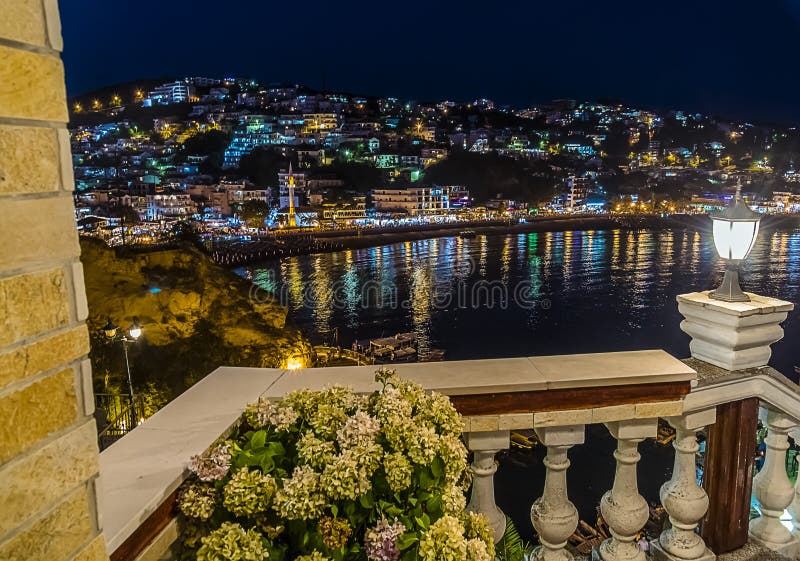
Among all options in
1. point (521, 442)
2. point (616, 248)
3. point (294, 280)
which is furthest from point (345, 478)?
point (616, 248)

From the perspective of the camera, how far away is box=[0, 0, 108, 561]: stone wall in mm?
759

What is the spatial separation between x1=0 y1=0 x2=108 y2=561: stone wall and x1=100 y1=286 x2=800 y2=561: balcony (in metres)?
0.62

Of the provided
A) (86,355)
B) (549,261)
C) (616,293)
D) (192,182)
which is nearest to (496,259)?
(549,261)

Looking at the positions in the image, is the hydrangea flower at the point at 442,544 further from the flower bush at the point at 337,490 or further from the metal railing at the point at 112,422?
the metal railing at the point at 112,422

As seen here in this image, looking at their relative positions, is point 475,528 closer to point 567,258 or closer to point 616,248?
point 567,258

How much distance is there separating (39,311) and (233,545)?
67 centimetres

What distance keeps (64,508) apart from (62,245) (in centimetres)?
38

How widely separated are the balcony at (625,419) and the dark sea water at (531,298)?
15238mm

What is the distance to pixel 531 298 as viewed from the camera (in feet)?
123

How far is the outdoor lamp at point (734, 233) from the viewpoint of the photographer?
7.62 ft

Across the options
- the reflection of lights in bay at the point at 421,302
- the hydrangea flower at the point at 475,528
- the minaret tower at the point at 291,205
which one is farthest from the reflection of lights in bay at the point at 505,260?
the hydrangea flower at the point at 475,528

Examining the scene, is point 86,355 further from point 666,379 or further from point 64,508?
point 666,379

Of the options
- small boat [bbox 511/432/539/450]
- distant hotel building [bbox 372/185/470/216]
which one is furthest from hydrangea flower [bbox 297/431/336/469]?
distant hotel building [bbox 372/185/470/216]

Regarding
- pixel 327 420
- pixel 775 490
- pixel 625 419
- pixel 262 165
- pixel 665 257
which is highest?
pixel 262 165
